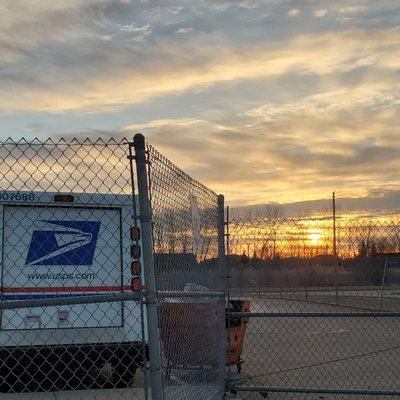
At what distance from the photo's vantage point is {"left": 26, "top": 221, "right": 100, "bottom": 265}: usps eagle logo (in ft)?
31.0

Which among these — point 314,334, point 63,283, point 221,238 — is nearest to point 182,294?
point 221,238

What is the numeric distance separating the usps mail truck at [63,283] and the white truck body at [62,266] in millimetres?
14

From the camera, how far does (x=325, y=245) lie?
50.9 feet

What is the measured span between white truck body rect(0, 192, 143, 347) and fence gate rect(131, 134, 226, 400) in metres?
2.10

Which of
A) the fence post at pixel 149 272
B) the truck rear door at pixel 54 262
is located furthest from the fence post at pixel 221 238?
the fence post at pixel 149 272

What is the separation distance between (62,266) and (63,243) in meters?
0.32

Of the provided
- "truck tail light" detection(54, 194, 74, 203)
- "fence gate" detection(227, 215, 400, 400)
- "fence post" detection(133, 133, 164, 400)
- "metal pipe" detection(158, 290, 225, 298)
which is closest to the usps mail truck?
"truck tail light" detection(54, 194, 74, 203)

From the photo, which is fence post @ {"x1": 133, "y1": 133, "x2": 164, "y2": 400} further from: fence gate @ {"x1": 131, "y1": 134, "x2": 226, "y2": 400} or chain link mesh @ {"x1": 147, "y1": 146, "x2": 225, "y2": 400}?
chain link mesh @ {"x1": 147, "y1": 146, "x2": 225, "y2": 400}

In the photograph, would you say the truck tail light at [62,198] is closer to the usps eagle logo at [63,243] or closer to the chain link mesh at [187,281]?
the usps eagle logo at [63,243]

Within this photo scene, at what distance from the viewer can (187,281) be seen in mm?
6383

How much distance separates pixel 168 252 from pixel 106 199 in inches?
178

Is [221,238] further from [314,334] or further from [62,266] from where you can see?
[314,334]

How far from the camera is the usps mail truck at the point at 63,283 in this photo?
30.8 feet

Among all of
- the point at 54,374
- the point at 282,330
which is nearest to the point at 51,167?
the point at 54,374
